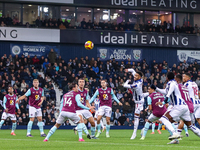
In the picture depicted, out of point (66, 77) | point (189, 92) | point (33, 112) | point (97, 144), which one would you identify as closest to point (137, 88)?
point (189, 92)

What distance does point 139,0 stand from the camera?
126 feet

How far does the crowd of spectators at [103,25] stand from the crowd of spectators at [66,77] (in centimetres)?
325

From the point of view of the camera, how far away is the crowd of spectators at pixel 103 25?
34.8 metres

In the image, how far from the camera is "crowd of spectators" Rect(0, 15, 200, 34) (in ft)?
114

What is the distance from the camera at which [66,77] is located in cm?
3031

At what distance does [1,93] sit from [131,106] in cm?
974


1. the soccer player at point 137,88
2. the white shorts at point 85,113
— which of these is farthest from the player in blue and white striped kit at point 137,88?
the white shorts at point 85,113

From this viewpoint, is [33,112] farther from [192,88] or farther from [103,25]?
[103,25]

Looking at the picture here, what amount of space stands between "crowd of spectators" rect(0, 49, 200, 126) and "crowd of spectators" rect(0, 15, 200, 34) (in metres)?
3.25

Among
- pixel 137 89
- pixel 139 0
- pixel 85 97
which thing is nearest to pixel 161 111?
pixel 137 89

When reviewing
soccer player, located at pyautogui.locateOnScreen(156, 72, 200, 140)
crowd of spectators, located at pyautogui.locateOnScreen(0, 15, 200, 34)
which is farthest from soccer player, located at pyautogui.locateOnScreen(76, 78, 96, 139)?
crowd of spectators, located at pyautogui.locateOnScreen(0, 15, 200, 34)

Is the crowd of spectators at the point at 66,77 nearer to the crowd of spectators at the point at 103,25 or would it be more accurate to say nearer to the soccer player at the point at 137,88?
the crowd of spectators at the point at 103,25

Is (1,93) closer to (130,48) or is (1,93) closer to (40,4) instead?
(40,4)

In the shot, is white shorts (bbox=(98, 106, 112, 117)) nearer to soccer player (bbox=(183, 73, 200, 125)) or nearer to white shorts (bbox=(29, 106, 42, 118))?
white shorts (bbox=(29, 106, 42, 118))
